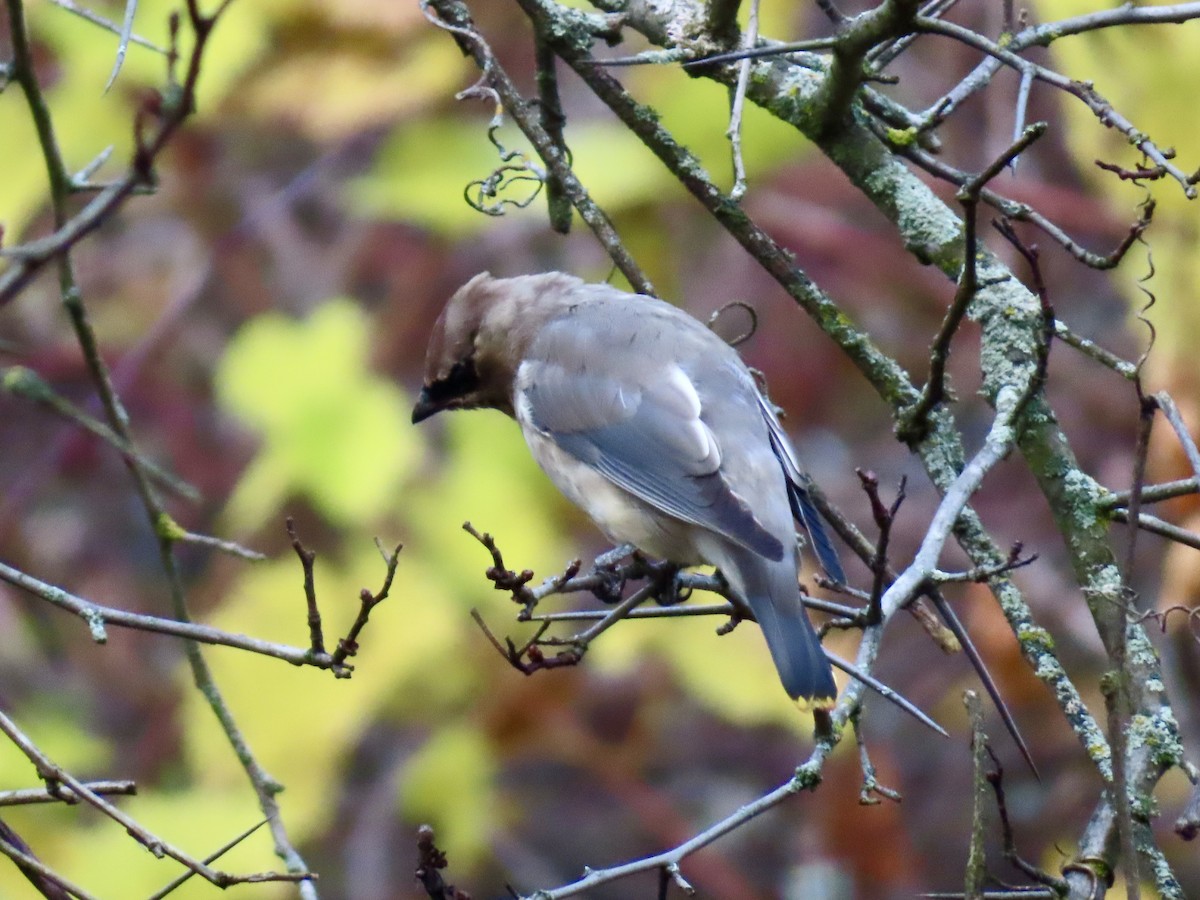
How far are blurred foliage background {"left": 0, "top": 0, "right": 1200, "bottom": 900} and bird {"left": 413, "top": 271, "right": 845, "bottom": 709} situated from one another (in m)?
0.63

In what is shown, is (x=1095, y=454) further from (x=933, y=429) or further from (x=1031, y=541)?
(x=933, y=429)

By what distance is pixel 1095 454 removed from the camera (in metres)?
6.49

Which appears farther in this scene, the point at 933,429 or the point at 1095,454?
the point at 1095,454

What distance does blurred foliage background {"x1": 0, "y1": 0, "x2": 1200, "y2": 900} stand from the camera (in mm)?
4988

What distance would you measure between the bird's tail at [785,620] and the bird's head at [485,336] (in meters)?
1.17

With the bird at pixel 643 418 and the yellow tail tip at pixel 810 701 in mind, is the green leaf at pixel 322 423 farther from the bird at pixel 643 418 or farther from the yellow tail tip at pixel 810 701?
the yellow tail tip at pixel 810 701

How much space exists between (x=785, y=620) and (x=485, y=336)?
1652 mm

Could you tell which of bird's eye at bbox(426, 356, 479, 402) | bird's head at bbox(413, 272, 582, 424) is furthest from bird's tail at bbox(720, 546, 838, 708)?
bird's eye at bbox(426, 356, 479, 402)

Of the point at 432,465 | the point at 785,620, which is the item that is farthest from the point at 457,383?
the point at 785,620

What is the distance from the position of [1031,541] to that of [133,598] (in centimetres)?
441

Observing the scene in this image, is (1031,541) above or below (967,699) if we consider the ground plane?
below

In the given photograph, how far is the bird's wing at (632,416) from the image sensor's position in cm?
383

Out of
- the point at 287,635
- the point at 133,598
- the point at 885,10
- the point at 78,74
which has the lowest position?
the point at 133,598

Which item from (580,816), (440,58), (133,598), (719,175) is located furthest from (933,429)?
(133,598)
